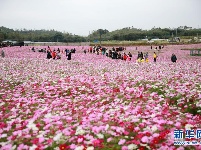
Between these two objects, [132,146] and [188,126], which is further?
[188,126]

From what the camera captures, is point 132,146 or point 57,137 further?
point 57,137

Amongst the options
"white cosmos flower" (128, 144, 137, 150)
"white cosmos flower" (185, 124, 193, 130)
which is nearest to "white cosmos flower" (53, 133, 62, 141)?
"white cosmos flower" (128, 144, 137, 150)

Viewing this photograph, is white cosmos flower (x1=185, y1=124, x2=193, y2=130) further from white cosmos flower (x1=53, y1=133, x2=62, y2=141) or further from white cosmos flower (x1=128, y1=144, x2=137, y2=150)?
white cosmos flower (x1=53, y1=133, x2=62, y2=141)

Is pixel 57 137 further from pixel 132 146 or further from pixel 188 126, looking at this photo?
pixel 188 126

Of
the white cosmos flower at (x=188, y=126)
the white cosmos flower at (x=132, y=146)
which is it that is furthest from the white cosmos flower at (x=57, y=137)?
the white cosmos flower at (x=188, y=126)

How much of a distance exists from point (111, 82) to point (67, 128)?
724cm

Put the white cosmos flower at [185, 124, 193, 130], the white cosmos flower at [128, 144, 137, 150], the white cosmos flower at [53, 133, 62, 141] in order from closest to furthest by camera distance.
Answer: the white cosmos flower at [128, 144, 137, 150] → the white cosmos flower at [53, 133, 62, 141] → the white cosmos flower at [185, 124, 193, 130]

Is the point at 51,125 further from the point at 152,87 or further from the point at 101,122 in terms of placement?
the point at 152,87

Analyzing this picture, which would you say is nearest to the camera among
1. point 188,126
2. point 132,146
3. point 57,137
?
point 132,146

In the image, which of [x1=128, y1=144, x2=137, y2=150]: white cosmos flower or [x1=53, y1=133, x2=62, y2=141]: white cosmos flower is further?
[x1=53, y1=133, x2=62, y2=141]: white cosmos flower

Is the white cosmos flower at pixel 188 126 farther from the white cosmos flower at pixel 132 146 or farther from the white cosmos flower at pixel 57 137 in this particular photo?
the white cosmos flower at pixel 57 137

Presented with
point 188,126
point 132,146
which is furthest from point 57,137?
point 188,126

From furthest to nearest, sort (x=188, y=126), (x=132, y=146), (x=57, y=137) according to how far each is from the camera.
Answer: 1. (x=188, y=126)
2. (x=57, y=137)
3. (x=132, y=146)

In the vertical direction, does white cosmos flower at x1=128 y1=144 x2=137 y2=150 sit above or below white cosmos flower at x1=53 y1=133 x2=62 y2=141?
below
